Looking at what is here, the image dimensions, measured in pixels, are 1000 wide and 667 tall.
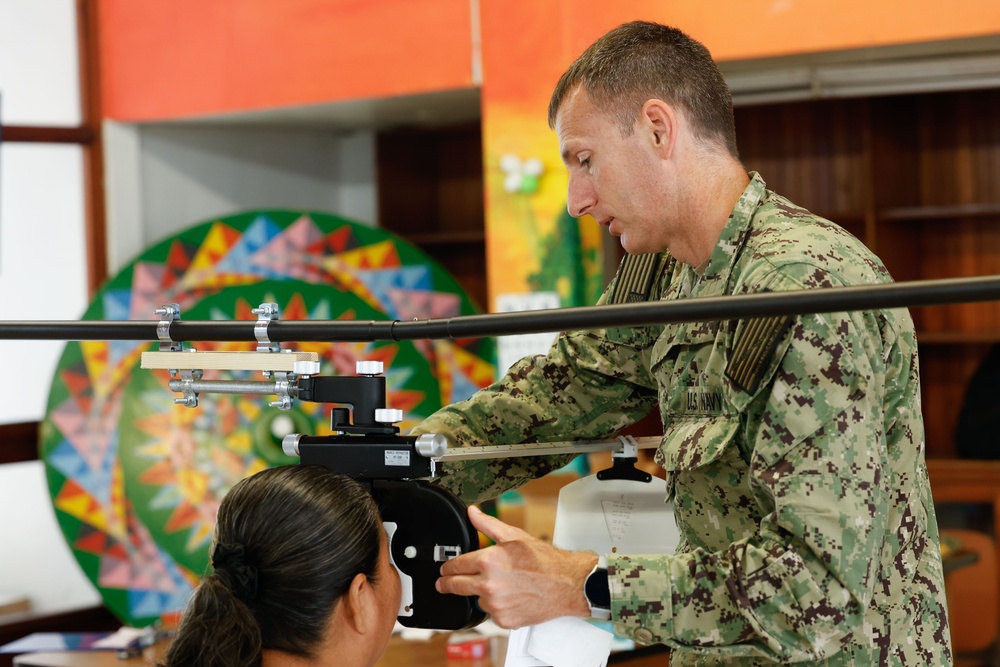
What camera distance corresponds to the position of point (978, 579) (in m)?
4.65

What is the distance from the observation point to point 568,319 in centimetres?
115

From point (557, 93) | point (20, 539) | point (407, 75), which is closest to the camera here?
point (557, 93)

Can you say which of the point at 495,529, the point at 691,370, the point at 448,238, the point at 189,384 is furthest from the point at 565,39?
the point at 495,529

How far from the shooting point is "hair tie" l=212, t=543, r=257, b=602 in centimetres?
139

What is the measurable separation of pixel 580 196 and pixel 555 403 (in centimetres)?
34

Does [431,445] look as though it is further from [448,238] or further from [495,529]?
[448,238]

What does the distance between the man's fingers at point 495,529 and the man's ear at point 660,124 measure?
1.73 ft

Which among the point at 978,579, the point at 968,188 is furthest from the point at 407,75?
the point at 978,579

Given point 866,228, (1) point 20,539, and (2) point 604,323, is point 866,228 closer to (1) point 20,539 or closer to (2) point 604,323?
(1) point 20,539

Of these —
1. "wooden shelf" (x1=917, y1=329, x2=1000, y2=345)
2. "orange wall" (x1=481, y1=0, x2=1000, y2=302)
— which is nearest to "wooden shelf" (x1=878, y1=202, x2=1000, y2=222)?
"wooden shelf" (x1=917, y1=329, x2=1000, y2=345)

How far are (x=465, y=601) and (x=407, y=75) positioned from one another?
11.3ft

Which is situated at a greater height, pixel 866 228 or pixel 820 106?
pixel 820 106

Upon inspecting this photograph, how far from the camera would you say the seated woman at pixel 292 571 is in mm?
1382

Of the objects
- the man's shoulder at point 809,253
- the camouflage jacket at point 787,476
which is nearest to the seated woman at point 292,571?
the camouflage jacket at point 787,476
